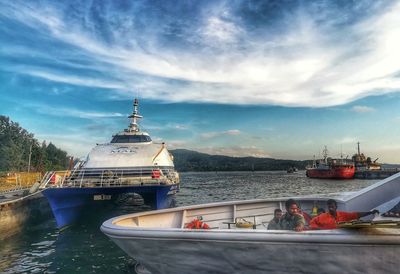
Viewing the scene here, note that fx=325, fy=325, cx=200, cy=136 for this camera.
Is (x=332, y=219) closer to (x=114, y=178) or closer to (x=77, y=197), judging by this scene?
(x=77, y=197)

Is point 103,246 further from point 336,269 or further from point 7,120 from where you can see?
point 7,120

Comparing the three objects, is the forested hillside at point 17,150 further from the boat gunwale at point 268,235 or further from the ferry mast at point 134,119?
the boat gunwale at point 268,235

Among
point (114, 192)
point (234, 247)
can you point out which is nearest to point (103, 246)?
point (114, 192)

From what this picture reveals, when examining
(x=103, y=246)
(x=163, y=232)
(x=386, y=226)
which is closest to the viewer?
(x=386, y=226)

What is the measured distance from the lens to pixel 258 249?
5730 mm

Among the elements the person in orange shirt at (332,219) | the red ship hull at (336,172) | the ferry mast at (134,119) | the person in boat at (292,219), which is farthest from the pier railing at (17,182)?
the red ship hull at (336,172)

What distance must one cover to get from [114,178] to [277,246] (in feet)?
51.3

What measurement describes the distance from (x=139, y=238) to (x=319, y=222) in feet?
11.6

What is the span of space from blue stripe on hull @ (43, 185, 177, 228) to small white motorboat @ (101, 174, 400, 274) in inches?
394

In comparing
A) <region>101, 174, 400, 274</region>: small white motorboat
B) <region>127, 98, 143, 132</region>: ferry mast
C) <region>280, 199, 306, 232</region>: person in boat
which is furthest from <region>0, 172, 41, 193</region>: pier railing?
<region>280, 199, 306, 232</region>: person in boat

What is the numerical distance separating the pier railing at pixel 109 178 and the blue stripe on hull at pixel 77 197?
561 mm

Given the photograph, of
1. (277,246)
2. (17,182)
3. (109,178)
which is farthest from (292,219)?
(17,182)

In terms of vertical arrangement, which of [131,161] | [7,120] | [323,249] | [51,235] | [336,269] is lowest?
[51,235]

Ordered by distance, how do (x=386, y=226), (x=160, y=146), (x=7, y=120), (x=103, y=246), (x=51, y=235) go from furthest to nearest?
(x=7, y=120) → (x=160, y=146) → (x=51, y=235) → (x=103, y=246) → (x=386, y=226)
